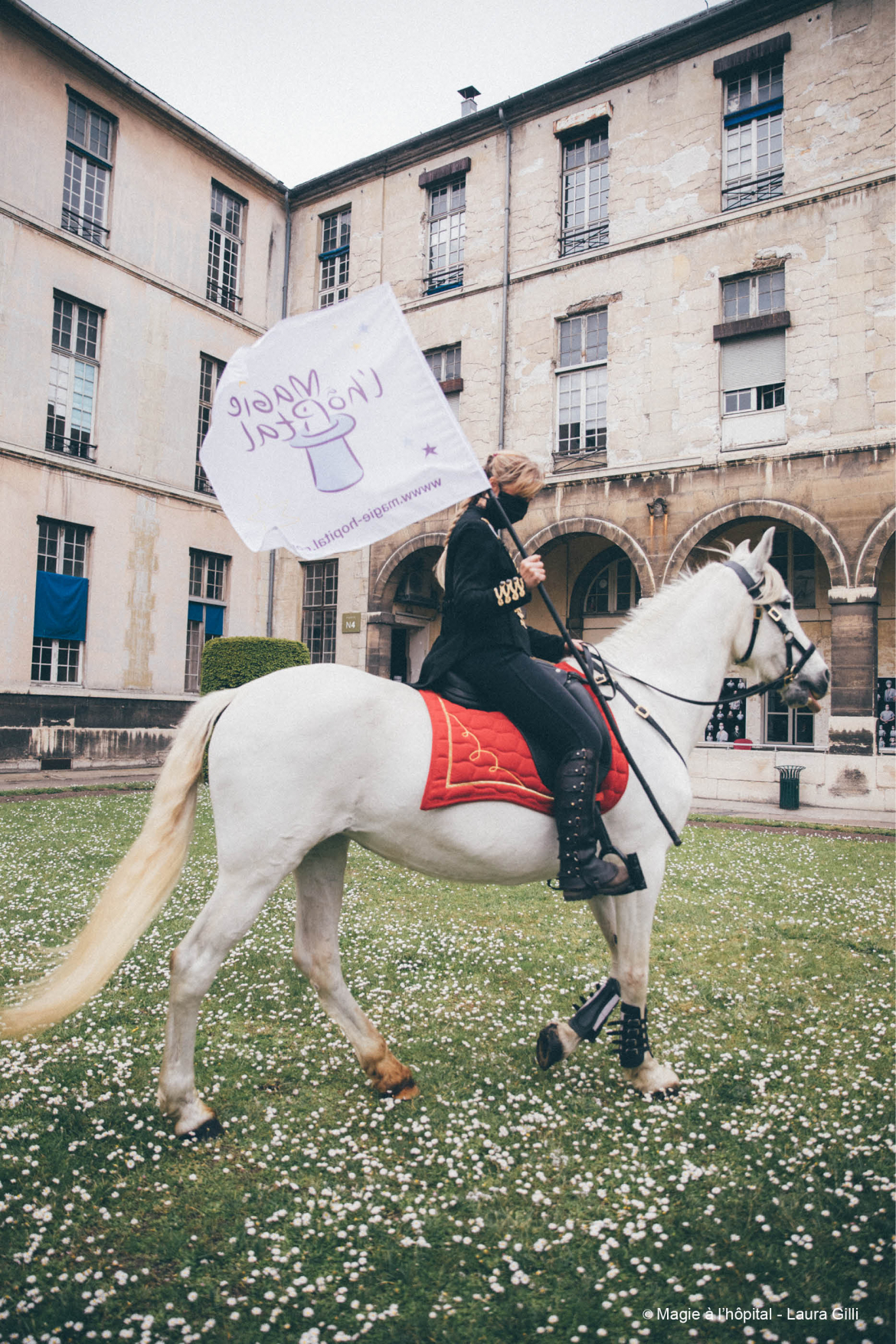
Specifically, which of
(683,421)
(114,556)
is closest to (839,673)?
(683,421)

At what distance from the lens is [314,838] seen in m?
3.32

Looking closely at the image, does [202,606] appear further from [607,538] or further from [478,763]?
[478,763]

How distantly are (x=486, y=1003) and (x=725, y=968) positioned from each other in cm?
186

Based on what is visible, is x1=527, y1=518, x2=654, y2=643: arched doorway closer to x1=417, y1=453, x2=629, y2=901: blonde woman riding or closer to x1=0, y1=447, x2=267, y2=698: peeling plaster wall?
x1=0, y1=447, x2=267, y2=698: peeling plaster wall

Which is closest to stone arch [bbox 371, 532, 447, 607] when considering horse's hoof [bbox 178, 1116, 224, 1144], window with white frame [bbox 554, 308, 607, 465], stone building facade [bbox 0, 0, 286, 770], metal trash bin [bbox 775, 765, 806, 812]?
window with white frame [bbox 554, 308, 607, 465]

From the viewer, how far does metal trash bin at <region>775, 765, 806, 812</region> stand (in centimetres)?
1539

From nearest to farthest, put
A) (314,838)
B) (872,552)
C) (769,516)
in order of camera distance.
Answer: (314,838) < (872,552) < (769,516)

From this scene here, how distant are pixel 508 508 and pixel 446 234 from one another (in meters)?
21.2

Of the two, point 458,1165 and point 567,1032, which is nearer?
point 458,1165

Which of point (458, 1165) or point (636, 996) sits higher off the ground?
point (636, 996)

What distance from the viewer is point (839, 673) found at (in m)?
15.5

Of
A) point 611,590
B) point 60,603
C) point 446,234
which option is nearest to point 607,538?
point 611,590

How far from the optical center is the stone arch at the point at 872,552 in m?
15.2

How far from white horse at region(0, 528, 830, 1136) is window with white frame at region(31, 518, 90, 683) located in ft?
58.0
